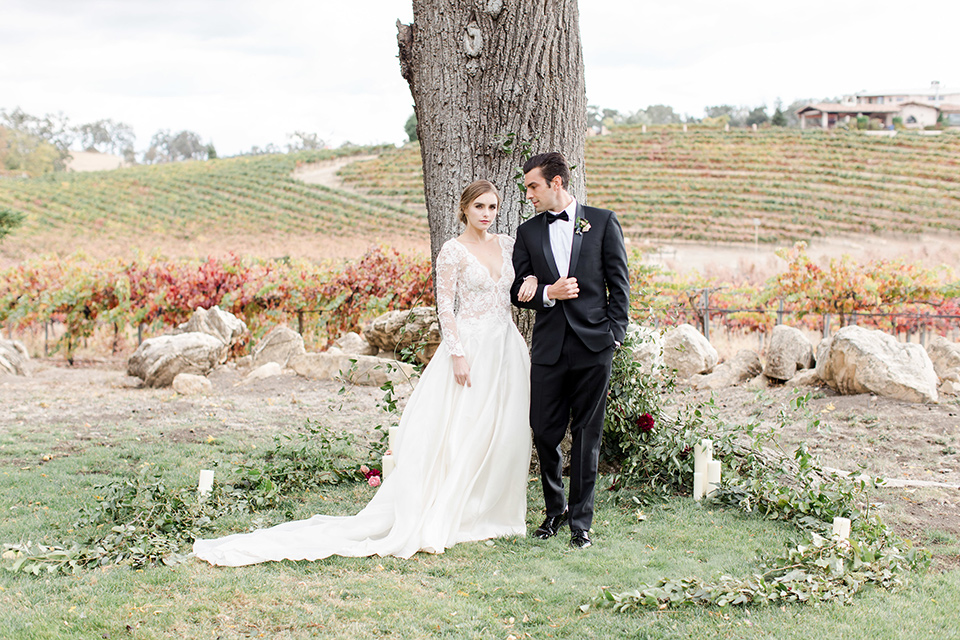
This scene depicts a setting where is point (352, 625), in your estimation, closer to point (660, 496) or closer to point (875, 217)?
point (660, 496)

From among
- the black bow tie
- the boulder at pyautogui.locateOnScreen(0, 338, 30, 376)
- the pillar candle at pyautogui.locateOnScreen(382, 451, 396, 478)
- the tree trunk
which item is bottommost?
the boulder at pyautogui.locateOnScreen(0, 338, 30, 376)

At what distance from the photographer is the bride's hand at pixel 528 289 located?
359 cm

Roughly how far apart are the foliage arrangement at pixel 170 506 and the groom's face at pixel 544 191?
2.16 m

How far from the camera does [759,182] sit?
132 feet

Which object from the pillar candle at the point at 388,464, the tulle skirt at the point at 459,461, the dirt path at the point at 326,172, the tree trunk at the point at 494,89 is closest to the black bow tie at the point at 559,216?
the tulle skirt at the point at 459,461

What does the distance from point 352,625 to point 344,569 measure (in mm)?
576

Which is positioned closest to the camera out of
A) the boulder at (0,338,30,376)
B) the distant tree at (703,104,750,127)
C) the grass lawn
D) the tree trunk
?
the grass lawn

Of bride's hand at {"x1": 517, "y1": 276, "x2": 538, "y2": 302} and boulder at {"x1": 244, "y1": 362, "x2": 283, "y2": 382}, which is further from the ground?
bride's hand at {"x1": 517, "y1": 276, "x2": 538, "y2": 302}

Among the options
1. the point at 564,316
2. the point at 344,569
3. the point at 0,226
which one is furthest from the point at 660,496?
the point at 0,226

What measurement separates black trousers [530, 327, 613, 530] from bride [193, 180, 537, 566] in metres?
0.16

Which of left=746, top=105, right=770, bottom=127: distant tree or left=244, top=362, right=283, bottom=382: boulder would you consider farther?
A: left=746, top=105, right=770, bottom=127: distant tree

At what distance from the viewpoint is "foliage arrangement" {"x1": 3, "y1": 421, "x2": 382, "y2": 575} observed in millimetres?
3326

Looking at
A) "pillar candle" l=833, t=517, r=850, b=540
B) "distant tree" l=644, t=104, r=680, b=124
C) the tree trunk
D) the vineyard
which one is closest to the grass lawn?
"pillar candle" l=833, t=517, r=850, b=540

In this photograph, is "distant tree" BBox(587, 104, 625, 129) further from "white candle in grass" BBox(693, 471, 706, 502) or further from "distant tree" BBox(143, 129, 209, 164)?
"white candle in grass" BBox(693, 471, 706, 502)
